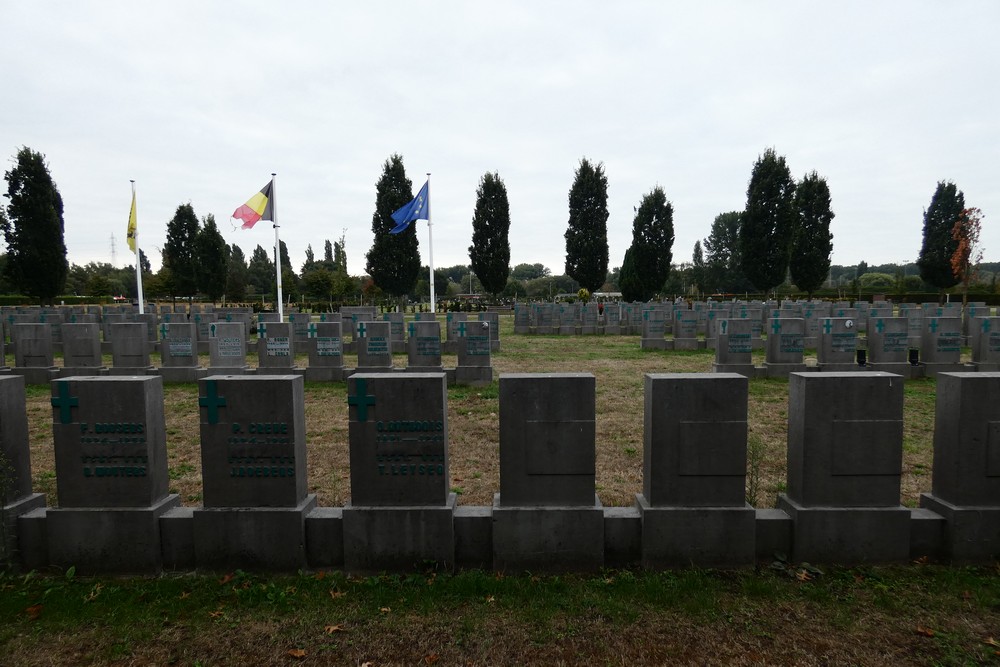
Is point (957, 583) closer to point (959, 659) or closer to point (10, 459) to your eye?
point (959, 659)

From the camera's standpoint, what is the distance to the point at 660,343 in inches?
725

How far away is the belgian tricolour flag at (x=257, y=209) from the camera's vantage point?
18.3 metres

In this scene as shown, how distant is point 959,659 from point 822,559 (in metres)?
1.06

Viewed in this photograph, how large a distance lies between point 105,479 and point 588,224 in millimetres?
47881

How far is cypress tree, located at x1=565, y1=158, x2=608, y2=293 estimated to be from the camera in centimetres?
4888

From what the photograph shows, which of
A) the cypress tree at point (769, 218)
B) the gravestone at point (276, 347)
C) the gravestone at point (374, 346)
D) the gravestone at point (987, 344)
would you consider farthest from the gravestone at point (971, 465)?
the cypress tree at point (769, 218)

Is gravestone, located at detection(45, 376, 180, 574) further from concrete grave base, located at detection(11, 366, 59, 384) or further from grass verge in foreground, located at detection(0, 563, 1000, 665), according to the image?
concrete grave base, located at detection(11, 366, 59, 384)

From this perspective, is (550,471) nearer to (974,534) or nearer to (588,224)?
(974,534)

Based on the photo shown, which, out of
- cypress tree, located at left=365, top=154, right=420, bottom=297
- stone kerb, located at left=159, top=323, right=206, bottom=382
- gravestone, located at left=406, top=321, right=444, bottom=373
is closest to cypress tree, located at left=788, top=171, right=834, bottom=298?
cypress tree, located at left=365, top=154, right=420, bottom=297

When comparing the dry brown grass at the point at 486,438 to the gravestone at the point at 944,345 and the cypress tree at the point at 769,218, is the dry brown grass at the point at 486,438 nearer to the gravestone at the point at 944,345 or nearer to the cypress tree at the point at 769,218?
the gravestone at the point at 944,345

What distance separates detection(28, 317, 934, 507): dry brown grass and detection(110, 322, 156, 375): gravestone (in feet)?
4.85

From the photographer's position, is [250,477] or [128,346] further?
[128,346]

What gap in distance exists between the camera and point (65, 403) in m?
3.80

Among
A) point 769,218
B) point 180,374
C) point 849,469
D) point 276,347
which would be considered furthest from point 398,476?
point 769,218
